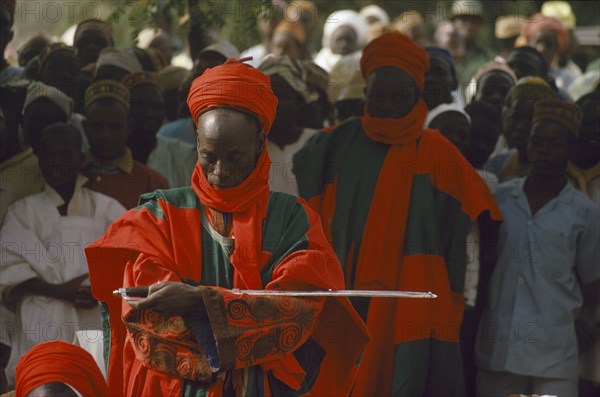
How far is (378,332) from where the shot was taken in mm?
7762

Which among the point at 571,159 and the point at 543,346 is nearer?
the point at 543,346

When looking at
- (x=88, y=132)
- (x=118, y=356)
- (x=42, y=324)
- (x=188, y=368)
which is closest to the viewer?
(x=188, y=368)

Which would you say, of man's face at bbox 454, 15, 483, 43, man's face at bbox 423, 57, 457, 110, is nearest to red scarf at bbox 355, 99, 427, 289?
man's face at bbox 423, 57, 457, 110

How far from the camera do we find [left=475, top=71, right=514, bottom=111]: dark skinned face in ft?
35.2

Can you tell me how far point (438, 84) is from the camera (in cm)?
A: 1024

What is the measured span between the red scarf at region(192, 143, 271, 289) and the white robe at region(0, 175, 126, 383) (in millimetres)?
2525

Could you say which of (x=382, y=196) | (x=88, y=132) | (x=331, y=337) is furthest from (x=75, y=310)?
(x=331, y=337)

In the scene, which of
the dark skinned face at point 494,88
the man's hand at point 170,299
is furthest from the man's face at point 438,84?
the man's hand at point 170,299

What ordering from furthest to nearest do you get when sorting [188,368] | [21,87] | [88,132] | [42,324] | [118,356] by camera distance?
[21,87], [88,132], [42,324], [118,356], [188,368]

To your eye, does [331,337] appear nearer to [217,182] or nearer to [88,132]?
[217,182]

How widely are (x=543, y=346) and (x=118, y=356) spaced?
3.30m

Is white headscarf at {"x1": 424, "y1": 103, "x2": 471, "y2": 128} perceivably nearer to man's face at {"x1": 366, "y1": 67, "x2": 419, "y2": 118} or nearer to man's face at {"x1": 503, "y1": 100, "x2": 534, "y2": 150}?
man's face at {"x1": 503, "y1": 100, "x2": 534, "y2": 150}

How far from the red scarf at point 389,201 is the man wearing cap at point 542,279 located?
2.60 ft

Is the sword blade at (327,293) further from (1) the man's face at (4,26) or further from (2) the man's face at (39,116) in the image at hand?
(1) the man's face at (4,26)
